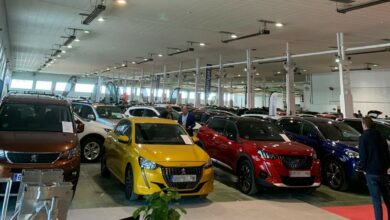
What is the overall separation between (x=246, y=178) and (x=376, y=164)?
2.81 metres

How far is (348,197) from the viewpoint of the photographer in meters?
7.27

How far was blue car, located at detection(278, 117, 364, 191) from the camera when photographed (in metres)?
7.55

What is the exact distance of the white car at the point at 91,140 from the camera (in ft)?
30.0

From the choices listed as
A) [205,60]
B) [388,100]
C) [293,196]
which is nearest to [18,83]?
[205,60]

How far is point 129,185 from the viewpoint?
5.88 m

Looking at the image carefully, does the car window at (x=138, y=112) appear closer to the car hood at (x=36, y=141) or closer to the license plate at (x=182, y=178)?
the car hood at (x=36, y=141)

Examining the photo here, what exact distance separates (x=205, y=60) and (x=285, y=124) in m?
16.0

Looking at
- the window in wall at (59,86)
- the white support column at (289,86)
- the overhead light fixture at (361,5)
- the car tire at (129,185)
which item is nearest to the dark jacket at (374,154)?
the car tire at (129,185)

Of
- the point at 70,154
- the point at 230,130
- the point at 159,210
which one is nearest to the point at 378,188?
the point at 230,130

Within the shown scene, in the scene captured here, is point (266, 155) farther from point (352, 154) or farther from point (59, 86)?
point (59, 86)

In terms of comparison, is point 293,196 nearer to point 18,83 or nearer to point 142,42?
point 142,42

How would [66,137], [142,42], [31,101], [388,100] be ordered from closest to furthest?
[66,137], [31,101], [142,42], [388,100]

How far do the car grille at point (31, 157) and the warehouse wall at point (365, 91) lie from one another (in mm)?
25649

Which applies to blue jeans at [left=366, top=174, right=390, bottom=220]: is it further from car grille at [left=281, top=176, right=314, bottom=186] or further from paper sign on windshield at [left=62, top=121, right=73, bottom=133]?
paper sign on windshield at [left=62, top=121, right=73, bottom=133]
